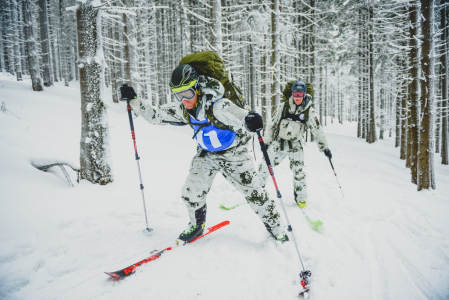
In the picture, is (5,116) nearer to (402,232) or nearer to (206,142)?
(206,142)

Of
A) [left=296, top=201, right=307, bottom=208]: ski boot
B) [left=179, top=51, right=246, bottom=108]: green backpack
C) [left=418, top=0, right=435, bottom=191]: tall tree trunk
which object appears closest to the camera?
[left=179, top=51, right=246, bottom=108]: green backpack

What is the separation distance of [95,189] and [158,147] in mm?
4999

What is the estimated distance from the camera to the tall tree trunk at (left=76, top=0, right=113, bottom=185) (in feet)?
15.2

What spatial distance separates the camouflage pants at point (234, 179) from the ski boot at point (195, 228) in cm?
12

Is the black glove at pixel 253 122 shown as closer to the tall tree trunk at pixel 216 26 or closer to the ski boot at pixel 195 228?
the ski boot at pixel 195 228

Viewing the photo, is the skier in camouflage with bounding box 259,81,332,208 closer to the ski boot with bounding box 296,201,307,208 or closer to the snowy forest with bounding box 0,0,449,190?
the ski boot with bounding box 296,201,307,208

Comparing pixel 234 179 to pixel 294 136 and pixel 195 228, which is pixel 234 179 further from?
pixel 294 136

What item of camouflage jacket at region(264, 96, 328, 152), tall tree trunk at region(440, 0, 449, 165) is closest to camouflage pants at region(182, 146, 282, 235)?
camouflage jacket at region(264, 96, 328, 152)

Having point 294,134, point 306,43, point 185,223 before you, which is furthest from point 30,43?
point 306,43

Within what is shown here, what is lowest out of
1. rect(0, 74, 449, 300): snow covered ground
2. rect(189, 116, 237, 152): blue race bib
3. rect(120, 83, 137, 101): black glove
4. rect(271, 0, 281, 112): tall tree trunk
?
rect(0, 74, 449, 300): snow covered ground

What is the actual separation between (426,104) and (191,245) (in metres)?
8.75

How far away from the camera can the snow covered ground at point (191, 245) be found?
95.8 inches

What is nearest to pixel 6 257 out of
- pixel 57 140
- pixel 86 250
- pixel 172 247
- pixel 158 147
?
pixel 86 250

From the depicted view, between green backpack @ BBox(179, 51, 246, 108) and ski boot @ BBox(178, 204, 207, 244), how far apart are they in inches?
70.1
